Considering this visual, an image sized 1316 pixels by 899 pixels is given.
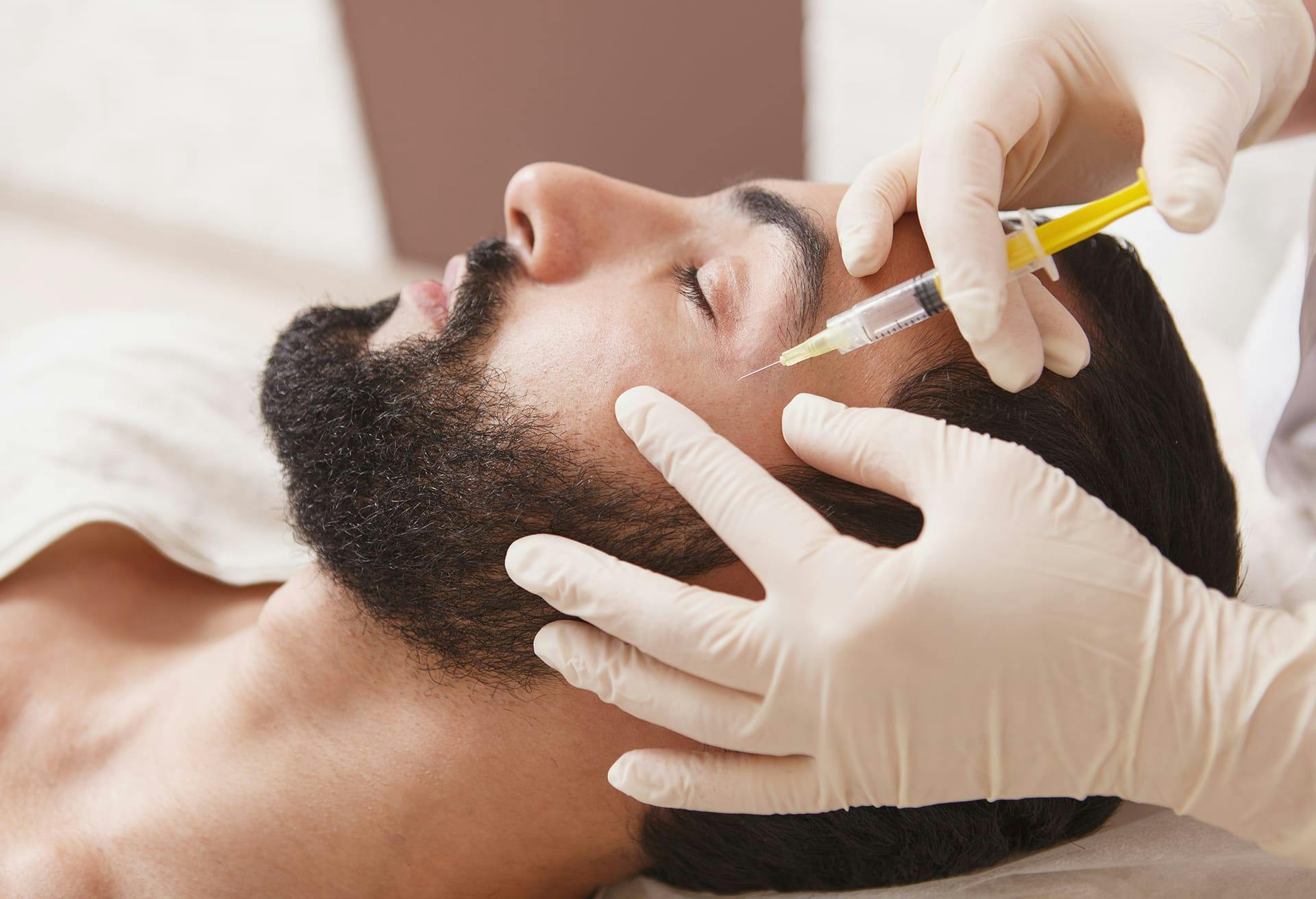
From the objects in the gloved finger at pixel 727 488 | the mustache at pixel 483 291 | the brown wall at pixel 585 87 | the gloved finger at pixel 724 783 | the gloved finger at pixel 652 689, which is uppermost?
the brown wall at pixel 585 87

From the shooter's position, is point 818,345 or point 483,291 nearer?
point 818,345

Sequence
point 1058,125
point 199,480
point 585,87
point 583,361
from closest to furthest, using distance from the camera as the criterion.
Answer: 1. point 583,361
2. point 1058,125
3. point 199,480
4. point 585,87

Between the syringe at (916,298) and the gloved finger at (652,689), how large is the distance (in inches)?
13.3

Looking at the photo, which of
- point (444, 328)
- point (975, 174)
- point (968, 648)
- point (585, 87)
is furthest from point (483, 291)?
point (585, 87)

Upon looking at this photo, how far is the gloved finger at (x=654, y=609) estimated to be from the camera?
0.91m

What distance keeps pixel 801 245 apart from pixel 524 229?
38 cm

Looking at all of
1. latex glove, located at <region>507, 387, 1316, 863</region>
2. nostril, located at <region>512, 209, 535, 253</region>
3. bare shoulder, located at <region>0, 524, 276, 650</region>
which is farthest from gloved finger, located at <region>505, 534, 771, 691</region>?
bare shoulder, located at <region>0, 524, 276, 650</region>

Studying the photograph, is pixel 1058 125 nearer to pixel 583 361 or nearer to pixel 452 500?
pixel 583 361

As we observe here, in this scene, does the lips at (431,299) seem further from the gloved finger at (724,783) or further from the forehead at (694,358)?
the gloved finger at (724,783)

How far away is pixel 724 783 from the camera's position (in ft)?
3.22

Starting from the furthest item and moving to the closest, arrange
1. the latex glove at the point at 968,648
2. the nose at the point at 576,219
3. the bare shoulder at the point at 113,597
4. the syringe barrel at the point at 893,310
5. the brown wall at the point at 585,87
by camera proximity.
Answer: the brown wall at the point at 585,87
the bare shoulder at the point at 113,597
the nose at the point at 576,219
the syringe barrel at the point at 893,310
the latex glove at the point at 968,648

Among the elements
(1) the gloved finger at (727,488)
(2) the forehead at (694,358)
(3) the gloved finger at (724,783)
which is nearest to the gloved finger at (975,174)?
(2) the forehead at (694,358)

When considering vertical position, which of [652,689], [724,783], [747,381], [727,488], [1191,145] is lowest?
[724,783]

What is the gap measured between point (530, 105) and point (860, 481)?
1.77 m
